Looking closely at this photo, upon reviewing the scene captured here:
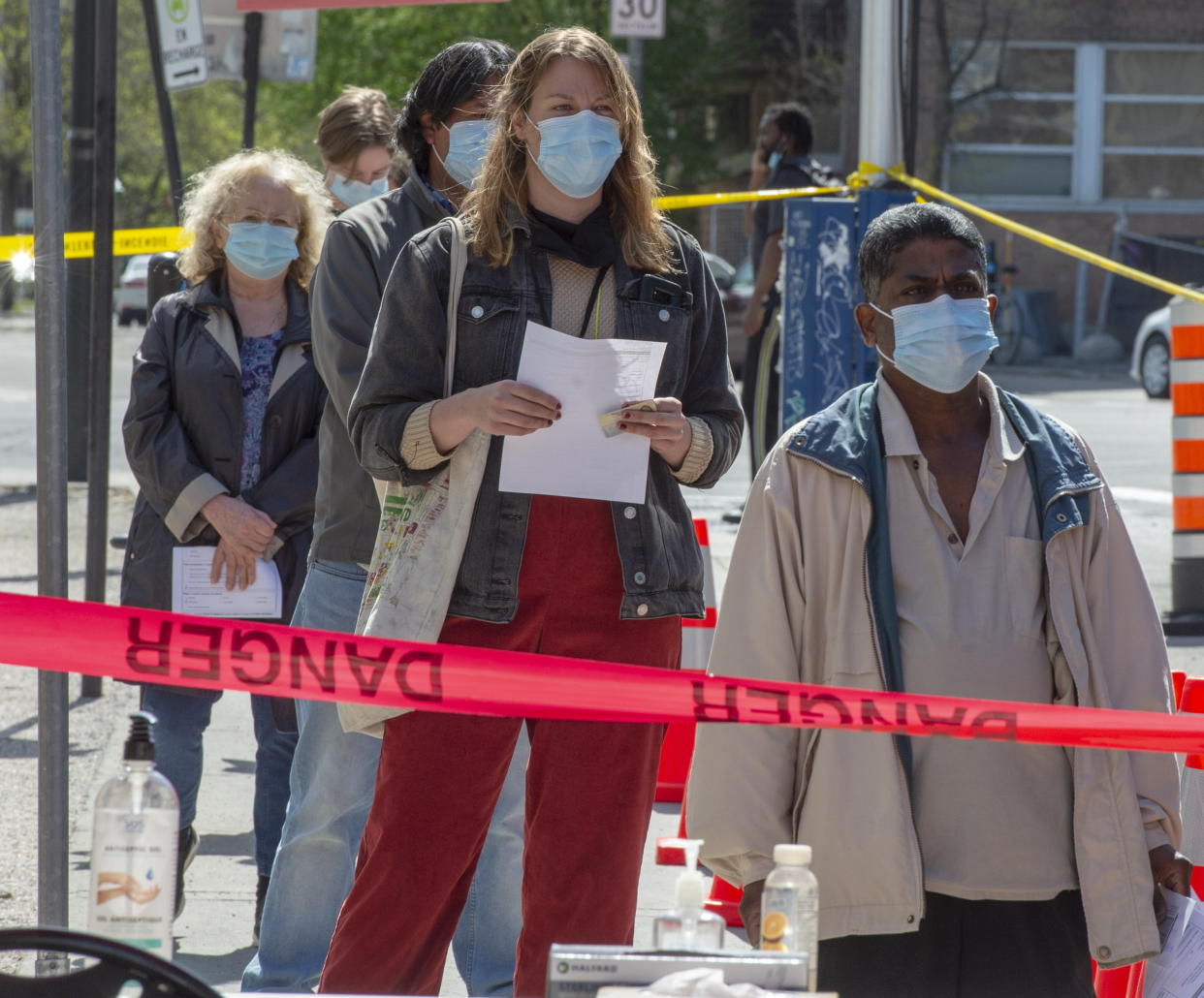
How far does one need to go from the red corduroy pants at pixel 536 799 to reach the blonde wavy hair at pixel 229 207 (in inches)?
72.3

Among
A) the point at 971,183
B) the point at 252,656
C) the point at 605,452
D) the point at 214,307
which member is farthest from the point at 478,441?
the point at 971,183

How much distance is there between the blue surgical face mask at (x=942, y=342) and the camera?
3078 mm

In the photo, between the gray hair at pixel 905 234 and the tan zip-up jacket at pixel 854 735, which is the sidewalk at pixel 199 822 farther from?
the gray hair at pixel 905 234

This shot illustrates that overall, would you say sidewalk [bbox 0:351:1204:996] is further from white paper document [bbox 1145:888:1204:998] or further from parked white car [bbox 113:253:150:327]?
parked white car [bbox 113:253:150:327]

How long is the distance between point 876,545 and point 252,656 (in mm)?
992

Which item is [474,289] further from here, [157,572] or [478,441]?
[157,572]

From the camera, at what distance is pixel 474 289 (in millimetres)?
3193

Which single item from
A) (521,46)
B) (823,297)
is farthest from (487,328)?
(521,46)

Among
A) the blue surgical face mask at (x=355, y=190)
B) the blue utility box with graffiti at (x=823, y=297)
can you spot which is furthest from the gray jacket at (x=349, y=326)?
the blue utility box with graffiti at (x=823, y=297)

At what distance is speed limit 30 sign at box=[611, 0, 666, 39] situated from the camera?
17.6m

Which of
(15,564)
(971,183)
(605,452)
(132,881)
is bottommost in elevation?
(15,564)

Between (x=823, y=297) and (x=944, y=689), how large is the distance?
3904 millimetres

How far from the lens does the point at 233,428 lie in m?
4.64

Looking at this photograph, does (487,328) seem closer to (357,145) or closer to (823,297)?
(357,145)
